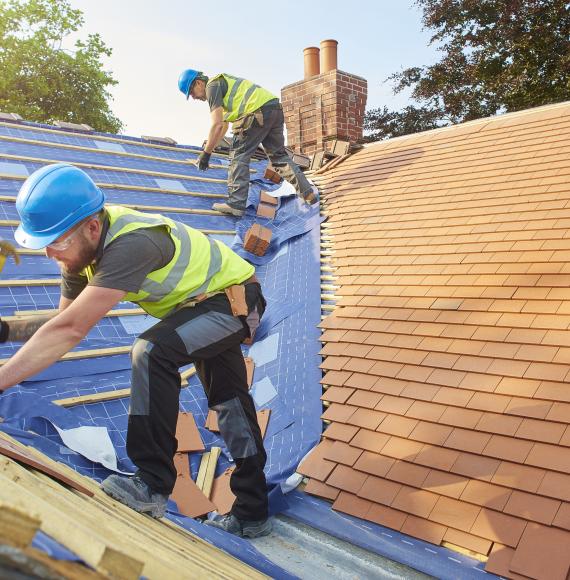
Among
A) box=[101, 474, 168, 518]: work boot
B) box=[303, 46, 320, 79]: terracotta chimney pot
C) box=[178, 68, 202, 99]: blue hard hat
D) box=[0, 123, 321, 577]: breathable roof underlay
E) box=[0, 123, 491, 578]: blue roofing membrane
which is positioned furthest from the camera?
box=[303, 46, 320, 79]: terracotta chimney pot

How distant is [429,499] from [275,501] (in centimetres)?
77

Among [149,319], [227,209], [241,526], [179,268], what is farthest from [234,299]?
[227,209]

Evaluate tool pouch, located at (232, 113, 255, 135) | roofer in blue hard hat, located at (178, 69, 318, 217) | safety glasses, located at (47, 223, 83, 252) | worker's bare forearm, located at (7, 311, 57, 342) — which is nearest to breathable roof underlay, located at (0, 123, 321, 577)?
roofer in blue hard hat, located at (178, 69, 318, 217)

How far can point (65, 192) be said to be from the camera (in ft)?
6.89

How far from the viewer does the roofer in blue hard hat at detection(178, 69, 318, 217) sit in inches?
233

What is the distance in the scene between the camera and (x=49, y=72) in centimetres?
2231

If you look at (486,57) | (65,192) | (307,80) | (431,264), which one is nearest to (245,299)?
(65,192)

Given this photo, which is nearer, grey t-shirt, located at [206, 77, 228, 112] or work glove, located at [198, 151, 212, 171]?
grey t-shirt, located at [206, 77, 228, 112]

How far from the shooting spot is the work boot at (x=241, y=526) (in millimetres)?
2775

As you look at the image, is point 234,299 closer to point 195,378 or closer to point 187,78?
point 195,378

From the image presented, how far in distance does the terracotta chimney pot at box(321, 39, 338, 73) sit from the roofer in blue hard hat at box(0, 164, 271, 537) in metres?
6.57

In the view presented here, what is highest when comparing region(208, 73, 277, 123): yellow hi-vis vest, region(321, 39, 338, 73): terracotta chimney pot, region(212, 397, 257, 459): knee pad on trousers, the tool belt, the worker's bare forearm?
region(321, 39, 338, 73): terracotta chimney pot

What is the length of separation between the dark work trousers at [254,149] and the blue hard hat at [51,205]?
3.96m

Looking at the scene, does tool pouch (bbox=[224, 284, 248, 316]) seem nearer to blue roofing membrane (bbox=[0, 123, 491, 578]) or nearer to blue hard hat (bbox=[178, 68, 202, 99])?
blue roofing membrane (bbox=[0, 123, 491, 578])
